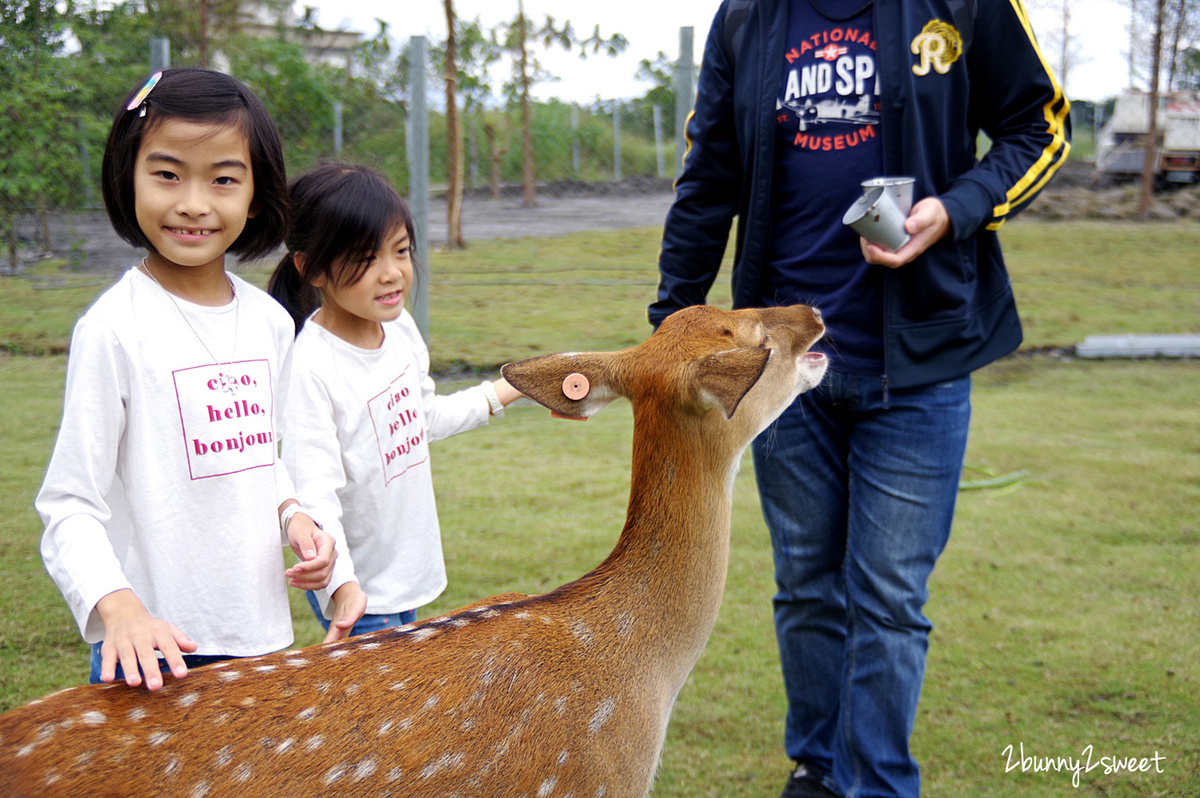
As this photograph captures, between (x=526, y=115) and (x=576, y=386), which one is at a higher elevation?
(x=526, y=115)

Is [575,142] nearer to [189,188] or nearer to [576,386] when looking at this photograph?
[576,386]

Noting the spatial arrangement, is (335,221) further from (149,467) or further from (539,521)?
(539,521)

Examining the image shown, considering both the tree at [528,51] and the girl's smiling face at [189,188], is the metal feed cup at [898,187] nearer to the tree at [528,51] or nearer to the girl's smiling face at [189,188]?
the girl's smiling face at [189,188]

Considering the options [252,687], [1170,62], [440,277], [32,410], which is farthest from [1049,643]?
[1170,62]

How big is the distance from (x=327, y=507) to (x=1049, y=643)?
10.2ft

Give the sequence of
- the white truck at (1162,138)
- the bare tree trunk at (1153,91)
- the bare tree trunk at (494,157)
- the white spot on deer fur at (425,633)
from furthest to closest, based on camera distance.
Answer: the white truck at (1162,138)
the bare tree trunk at (1153,91)
the bare tree trunk at (494,157)
the white spot on deer fur at (425,633)

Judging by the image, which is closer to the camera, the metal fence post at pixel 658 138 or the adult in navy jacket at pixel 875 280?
the adult in navy jacket at pixel 875 280

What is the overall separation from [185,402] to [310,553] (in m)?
0.41

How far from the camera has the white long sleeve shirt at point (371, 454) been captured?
2.62 meters

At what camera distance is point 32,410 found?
696 cm

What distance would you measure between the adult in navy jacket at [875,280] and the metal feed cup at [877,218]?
0.07m

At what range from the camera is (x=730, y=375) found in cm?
228

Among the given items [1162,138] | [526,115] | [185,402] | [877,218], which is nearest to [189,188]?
[185,402]

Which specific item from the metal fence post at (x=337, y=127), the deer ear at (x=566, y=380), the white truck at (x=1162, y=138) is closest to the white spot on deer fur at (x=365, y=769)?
the deer ear at (x=566, y=380)
